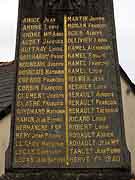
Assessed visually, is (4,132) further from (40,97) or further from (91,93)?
(91,93)

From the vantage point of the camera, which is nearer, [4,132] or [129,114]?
[4,132]

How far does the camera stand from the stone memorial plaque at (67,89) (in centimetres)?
709

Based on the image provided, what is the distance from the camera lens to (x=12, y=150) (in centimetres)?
719

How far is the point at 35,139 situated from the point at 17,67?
1216mm

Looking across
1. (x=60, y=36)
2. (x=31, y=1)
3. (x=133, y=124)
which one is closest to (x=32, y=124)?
(x=60, y=36)

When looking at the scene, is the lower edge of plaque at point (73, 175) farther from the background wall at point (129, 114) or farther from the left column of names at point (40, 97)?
the background wall at point (129, 114)

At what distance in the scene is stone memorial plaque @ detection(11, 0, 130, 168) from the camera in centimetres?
709

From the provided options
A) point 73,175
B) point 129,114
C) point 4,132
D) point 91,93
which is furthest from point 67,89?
point 129,114

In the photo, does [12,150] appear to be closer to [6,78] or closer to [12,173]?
[12,173]

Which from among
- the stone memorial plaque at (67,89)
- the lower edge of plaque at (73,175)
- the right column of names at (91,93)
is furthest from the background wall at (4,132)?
the lower edge of plaque at (73,175)

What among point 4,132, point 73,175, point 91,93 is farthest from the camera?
point 4,132

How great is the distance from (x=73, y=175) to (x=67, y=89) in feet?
4.35

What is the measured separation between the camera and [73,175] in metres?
6.89

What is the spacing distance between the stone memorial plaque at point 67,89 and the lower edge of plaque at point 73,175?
0.08m
